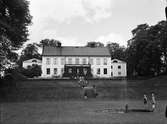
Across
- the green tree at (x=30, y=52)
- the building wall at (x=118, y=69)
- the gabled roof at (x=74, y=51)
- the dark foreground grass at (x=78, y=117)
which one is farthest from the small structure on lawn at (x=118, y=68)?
the dark foreground grass at (x=78, y=117)

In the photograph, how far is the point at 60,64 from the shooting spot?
6775cm

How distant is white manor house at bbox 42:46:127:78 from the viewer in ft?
218

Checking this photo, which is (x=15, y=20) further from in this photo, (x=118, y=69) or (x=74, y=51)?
(x=118, y=69)

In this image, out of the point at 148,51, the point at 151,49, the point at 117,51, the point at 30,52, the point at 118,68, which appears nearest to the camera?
the point at 151,49

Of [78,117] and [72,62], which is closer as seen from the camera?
[78,117]

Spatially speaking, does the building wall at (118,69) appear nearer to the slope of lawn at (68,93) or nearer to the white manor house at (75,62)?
the white manor house at (75,62)

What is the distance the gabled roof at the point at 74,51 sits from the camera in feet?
223

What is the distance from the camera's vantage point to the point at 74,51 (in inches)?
2726

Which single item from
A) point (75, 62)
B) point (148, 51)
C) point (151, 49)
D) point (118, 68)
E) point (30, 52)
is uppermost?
point (30, 52)

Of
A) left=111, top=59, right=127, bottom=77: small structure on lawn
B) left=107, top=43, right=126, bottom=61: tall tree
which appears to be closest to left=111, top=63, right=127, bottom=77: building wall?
left=111, top=59, right=127, bottom=77: small structure on lawn

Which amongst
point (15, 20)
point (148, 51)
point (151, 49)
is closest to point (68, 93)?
point (15, 20)

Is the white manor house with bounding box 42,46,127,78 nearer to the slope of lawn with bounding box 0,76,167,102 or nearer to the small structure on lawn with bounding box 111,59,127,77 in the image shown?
the small structure on lawn with bounding box 111,59,127,77

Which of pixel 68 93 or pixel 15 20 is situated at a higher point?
pixel 15 20

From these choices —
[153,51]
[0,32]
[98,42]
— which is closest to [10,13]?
[0,32]
